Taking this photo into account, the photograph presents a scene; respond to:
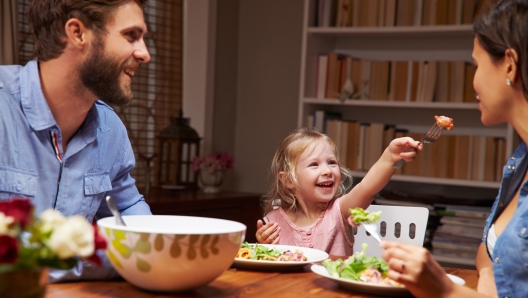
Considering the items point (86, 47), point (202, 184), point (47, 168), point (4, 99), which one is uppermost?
point (86, 47)

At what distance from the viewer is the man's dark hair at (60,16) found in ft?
5.35

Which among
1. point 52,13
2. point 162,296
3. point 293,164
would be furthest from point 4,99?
point 293,164

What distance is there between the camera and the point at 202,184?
389cm

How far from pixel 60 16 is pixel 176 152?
2.13 meters

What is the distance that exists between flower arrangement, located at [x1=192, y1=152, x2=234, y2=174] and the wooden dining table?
8.03 feet

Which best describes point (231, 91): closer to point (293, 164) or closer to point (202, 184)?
point (202, 184)

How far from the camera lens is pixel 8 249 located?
0.65 m

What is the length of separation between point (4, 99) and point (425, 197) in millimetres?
2626

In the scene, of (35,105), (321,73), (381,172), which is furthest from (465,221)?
(35,105)

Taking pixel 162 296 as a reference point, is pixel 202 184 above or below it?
below

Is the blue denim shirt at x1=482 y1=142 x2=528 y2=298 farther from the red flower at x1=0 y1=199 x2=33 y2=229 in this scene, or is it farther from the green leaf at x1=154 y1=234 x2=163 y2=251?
the red flower at x1=0 y1=199 x2=33 y2=229

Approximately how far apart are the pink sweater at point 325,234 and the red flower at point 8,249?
5.11ft

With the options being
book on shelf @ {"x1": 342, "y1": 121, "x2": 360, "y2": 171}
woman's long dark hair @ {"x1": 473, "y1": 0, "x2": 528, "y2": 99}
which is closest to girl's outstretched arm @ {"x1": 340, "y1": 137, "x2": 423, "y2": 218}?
woman's long dark hair @ {"x1": 473, "y1": 0, "x2": 528, "y2": 99}

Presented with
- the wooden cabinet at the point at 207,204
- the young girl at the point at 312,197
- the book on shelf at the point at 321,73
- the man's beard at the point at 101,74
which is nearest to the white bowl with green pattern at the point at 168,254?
the man's beard at the point at 101,74
